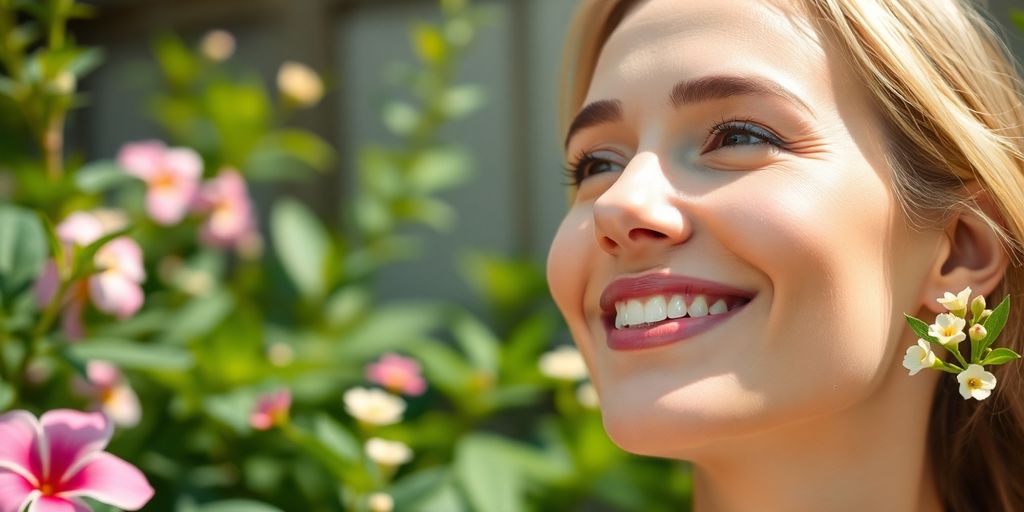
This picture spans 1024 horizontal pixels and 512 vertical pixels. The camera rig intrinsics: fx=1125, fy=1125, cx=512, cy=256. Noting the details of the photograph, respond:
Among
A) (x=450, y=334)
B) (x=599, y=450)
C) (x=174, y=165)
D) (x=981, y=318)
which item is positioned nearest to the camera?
(x=981, y=318)

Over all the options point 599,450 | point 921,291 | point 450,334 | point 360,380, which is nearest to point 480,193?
point 450,334

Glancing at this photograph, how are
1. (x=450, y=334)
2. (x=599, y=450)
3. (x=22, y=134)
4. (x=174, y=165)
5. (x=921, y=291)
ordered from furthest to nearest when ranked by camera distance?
(x=450, y=334) → (x=22, y=134) → (x=174, y=165) → (x=599, y=450) → (x=921, y=291)

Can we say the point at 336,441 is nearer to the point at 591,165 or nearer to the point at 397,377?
the point at 397,377

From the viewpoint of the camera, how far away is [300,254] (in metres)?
1.85

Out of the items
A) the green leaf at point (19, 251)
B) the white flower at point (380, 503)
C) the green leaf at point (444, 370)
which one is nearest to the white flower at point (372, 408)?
the white flower at point (380, 503)

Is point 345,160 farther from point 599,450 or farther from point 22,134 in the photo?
point 599,450

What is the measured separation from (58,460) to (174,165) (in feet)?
2.45

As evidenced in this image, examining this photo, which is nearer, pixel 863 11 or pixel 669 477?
pixel 863 11

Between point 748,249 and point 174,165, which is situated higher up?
point 174,165

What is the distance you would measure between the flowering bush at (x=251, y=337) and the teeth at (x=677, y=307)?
0.47 m

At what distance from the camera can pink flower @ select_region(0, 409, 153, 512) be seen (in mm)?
1047

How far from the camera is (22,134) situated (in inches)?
78.7

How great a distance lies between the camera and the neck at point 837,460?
1.11 metres

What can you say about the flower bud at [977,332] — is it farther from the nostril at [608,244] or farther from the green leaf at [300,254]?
the green leaf at [300,254]
